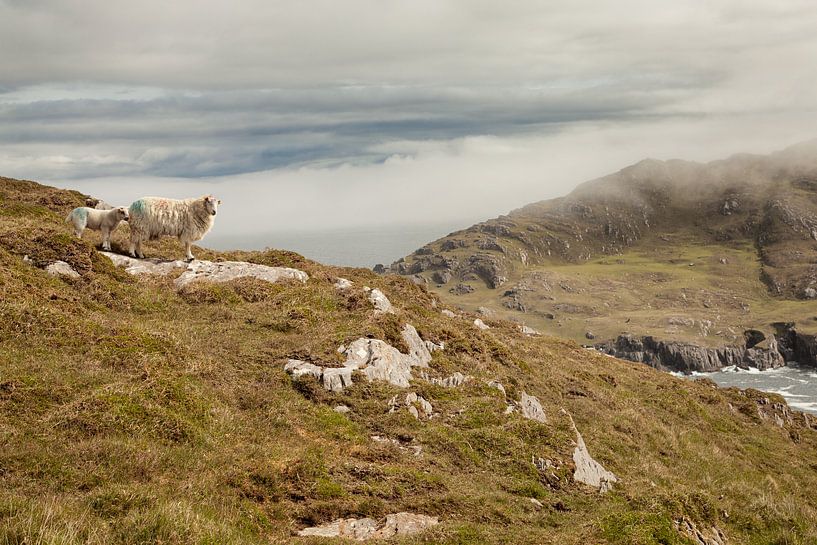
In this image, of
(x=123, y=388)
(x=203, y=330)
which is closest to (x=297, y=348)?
(x=203, y=330)

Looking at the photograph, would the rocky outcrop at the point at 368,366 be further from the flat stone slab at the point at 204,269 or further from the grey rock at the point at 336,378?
the flat stone slab at the point at 204,269

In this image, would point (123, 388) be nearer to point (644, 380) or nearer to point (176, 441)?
point (176, 441)

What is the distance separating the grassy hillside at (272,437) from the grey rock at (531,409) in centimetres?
72

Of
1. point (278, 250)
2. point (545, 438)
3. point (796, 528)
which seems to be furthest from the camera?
point (278, 250)

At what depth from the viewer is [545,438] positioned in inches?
824

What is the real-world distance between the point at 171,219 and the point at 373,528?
24.9 metres

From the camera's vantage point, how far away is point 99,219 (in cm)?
3297

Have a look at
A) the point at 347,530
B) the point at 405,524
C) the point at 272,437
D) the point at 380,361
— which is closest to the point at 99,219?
the point at 380,361

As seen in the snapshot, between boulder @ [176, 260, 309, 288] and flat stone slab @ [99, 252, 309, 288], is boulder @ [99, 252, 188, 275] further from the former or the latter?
boulder @ [176, 260, 309, 288]

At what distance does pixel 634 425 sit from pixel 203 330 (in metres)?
24.3

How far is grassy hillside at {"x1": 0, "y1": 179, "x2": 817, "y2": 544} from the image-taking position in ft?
38.7

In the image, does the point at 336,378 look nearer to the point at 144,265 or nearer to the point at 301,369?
the point at 301,369

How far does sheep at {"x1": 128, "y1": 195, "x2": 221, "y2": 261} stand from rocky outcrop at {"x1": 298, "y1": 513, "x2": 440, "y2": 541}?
24000 millimetres

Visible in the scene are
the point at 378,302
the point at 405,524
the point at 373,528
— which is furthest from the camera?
the point at 378,302
